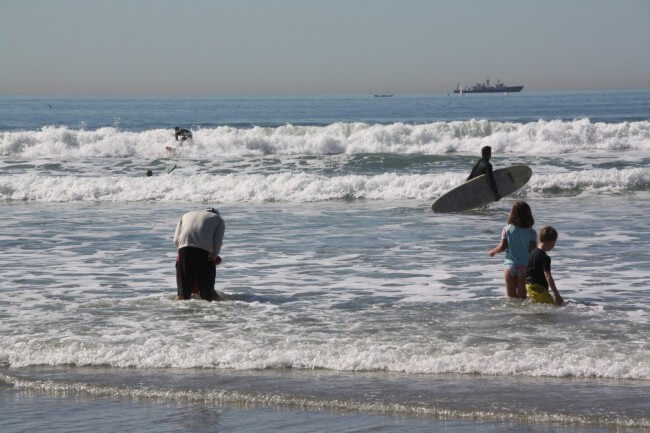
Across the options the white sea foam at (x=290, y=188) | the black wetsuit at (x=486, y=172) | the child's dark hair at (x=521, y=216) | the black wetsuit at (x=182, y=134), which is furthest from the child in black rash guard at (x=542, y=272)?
the black wetsuit at (x=182, y=134)

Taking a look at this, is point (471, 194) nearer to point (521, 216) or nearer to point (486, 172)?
point (486, 172)

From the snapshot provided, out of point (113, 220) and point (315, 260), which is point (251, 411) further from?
point (113, 220)

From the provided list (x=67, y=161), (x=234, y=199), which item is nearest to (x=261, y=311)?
(x=234, y=199)

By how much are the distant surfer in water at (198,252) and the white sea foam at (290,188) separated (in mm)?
13415

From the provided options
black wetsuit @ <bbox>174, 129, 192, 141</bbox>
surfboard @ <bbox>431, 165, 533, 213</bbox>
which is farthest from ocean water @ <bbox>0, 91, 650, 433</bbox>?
black wetsuit @ <bbox>174, 129, 192, 141</bbox>

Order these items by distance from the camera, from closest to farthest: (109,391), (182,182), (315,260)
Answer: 1. (109,391)
2. (315,260)
3. (182,182)

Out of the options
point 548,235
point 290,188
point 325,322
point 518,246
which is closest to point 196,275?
point 325,322

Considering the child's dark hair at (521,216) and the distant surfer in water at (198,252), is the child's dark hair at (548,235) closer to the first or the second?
the child's dark hair at (521,216)

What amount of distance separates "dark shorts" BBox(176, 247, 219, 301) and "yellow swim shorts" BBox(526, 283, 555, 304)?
11.7ft

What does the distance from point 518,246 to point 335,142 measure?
2849 cm

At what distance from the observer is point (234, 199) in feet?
81.0

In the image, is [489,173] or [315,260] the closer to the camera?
[315,260]

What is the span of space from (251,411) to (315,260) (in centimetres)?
689

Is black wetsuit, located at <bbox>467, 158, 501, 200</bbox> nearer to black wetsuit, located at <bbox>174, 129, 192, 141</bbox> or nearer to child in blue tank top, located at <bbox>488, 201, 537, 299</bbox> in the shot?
child in blue tank top, located at <bbox>488, 201, 537, 299</bbox>
